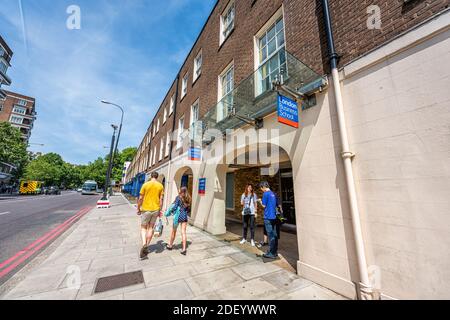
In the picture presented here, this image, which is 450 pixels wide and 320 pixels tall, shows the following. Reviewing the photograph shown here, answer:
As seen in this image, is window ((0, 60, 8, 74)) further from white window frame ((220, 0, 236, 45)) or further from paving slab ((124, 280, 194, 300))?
paving slab ((124, 280, 194, 300))

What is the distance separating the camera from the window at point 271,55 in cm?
480

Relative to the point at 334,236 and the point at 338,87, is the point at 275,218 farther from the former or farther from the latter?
the point at 338,87

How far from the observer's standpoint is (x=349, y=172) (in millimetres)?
3096

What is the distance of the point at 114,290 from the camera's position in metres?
2.95

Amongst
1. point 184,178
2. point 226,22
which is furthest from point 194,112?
point 184,178

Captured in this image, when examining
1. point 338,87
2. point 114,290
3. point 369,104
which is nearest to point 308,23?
point 338,87

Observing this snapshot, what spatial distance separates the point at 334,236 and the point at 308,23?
16.0ft

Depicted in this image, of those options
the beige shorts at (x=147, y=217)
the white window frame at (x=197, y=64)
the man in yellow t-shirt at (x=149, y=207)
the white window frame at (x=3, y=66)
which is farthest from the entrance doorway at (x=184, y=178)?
the white window frame at (x=3, y=66)

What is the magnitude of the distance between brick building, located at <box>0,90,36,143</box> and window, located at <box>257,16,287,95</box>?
6929 cm

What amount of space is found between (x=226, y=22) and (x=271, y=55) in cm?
524

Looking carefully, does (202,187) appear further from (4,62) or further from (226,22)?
(4,62)

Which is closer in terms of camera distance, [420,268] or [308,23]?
[420,268]

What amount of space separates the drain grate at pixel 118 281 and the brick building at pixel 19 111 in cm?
6893

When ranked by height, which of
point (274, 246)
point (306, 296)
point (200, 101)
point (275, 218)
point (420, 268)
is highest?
point (200, 101)
